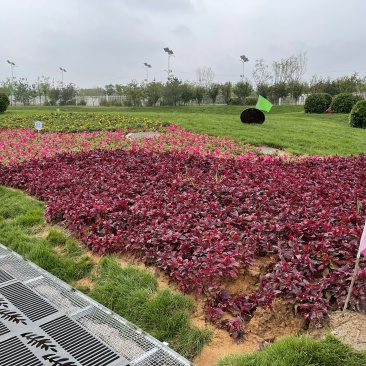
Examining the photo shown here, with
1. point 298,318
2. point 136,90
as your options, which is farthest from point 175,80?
point 298,318

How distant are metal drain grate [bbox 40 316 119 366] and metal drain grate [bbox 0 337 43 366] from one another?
0.16m

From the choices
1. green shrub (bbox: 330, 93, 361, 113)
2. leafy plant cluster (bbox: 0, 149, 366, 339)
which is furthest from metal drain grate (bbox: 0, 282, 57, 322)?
green shrub (bbox: 330, 93, 361, 113)

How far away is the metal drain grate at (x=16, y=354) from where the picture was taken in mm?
1883

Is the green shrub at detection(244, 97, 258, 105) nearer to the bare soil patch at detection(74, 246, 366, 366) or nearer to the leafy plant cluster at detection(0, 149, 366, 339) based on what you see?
the leafy plant cluster at detection(0, 149, 366, 339)

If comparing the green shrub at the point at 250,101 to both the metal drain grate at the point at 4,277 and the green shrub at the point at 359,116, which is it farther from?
the metal drain grate at the point at 4,277

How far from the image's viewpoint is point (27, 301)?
→ 2.47 meters

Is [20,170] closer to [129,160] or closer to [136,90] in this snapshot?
[129,160]

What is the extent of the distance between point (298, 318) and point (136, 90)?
29.2 metres

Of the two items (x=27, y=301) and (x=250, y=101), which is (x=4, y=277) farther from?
(x=250, y=101)

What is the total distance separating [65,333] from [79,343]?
0.13 meters

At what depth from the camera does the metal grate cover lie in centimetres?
192

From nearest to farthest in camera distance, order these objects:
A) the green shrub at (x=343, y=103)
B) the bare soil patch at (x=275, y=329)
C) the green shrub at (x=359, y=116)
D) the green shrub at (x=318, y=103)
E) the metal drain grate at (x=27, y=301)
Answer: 1. the bare soil patch at (x=275, y=329)
2. the metal drain grate at (x=27, y=301)
3. the green shrub at (x=359, y=116)
4. the green shrub at (x=343, y=103)
5. the green shrub at (x=318, y=103)

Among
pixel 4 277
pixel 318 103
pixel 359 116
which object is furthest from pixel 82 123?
pixel 318 103

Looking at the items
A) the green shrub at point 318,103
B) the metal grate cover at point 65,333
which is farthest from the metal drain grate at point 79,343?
the green shrub at point 318,103
